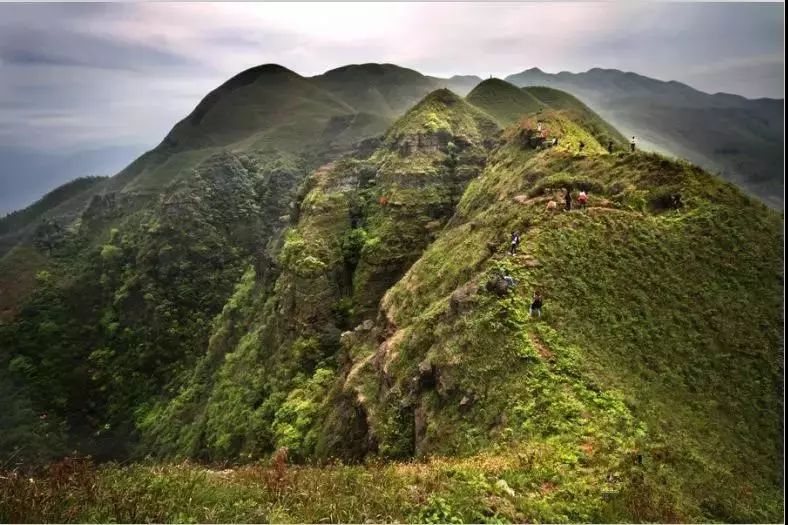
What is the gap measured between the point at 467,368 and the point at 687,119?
150159mm

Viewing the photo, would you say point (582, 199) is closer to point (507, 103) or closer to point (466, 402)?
point (466, 402)

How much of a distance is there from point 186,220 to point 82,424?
3704cm

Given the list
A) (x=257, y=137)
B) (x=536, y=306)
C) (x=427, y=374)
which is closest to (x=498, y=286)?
(x=536, y=306)

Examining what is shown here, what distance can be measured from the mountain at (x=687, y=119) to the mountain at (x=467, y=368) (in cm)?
6992

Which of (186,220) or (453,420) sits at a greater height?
(186,220)

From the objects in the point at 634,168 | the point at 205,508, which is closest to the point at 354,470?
the point at 205,508

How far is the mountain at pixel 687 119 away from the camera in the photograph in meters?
101

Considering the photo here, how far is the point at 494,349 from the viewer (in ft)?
54.1

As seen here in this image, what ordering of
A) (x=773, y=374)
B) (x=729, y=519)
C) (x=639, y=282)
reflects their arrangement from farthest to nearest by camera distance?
(x=639, y=282)
(x=773, y=374)
(x=729, y=519)

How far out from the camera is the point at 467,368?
16.7 meters

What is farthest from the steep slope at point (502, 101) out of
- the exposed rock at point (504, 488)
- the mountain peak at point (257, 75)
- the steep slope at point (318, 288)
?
the mountain peak at point (257, 75)

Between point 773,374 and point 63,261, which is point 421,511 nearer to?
point 773,374

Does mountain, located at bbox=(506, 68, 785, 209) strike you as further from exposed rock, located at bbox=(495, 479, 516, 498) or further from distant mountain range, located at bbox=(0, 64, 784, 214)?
exposed rock, located at bbox=(495, 479, 516, 498)

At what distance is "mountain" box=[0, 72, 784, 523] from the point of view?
9.79 m
